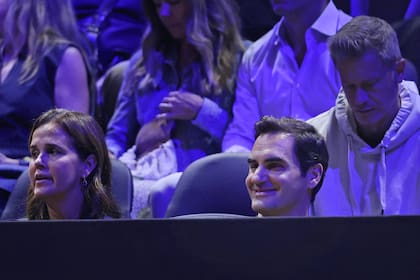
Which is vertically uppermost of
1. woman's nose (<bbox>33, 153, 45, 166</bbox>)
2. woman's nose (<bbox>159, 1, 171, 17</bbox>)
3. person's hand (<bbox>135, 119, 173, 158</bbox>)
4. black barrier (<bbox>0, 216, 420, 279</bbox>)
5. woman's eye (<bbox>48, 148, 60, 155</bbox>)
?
black barrier (<bbox>0, 216, 420, 279</bbox>)

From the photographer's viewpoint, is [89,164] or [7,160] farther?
[7,160]

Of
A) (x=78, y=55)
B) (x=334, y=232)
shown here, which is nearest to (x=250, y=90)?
(x=78, y=55)

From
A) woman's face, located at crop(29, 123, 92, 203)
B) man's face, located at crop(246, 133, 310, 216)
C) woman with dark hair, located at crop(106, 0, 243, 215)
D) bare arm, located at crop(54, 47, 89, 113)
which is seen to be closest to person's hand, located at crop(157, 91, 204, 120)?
woman with dark hair, located at crop(106, 0, 243, 215)

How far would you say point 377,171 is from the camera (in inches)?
90.2

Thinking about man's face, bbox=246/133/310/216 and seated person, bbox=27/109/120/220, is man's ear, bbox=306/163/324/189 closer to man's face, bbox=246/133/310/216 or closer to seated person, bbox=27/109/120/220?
man's face, bbox=246/133/310/216

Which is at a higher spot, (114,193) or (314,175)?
(314,175)

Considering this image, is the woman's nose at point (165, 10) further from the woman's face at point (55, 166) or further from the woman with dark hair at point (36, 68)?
the woman's face at point (55, 166)

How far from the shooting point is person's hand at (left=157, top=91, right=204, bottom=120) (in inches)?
112

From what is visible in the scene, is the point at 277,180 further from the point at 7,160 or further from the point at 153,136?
the point at 7,160

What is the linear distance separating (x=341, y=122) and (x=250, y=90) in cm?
58

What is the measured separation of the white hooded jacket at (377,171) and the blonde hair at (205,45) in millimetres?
639

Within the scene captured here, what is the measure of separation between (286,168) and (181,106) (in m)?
0.76

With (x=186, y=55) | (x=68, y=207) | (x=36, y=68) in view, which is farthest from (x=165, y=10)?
(x=68, y=207)

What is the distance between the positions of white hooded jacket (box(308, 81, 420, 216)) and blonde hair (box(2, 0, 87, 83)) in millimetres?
1038
